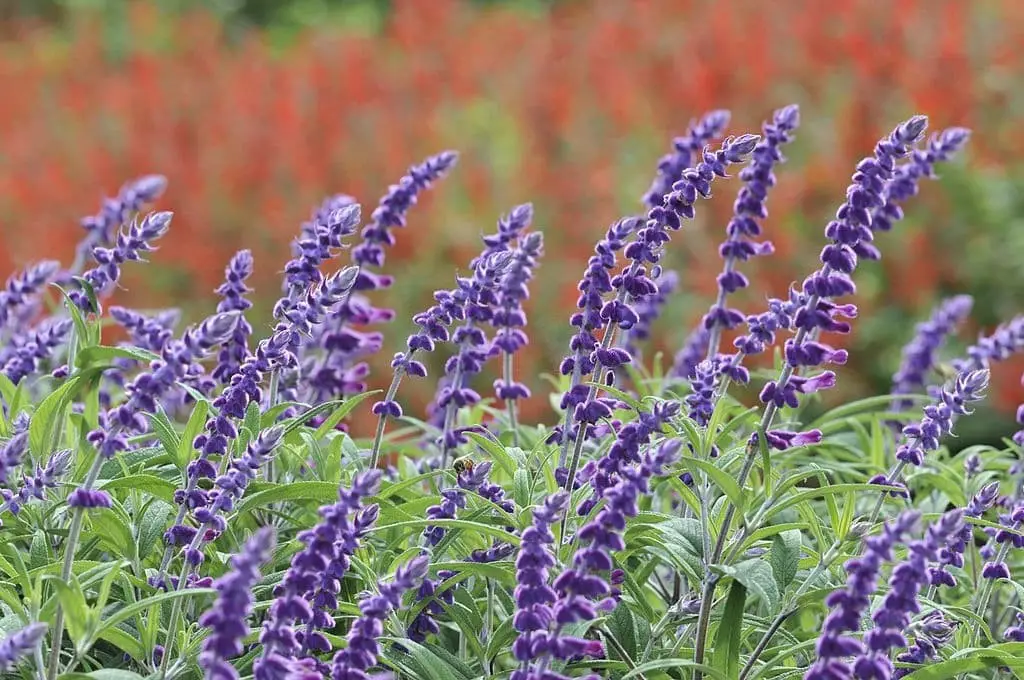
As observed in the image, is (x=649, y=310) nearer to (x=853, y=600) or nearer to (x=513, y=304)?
(x=513, y=304)

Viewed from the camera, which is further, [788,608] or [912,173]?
[912,173]

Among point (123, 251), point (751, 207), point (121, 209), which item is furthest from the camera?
point (121, 209)

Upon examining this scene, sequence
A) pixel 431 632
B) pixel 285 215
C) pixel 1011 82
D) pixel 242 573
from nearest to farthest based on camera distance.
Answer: pixel 242 573 < pixel 431 632 < pixel 285 215 < pixel 1011 82

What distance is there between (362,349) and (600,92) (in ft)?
21.5

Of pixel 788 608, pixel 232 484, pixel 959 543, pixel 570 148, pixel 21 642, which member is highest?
pixel 570 148

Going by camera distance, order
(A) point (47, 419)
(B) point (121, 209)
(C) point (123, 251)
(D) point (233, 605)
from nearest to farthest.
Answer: (D) point (233, 605)
(A) point (47, 419)
(C) point (123, 251)
(B) point (121, 209)

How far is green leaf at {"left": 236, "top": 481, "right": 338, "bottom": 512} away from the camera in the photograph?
263 cm

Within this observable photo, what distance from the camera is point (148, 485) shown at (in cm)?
266

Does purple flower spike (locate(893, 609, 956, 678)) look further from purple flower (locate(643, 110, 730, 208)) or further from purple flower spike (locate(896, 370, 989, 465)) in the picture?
purple flower (locate(643, 110, 730, 208))

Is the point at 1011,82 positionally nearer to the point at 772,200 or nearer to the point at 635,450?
the point at 772,200

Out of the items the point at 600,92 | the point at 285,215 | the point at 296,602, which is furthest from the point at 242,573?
the point at 600,92

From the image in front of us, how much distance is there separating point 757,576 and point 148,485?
1.16 meters

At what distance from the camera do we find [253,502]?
2664mm

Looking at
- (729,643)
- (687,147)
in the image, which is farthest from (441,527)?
(687,147)
